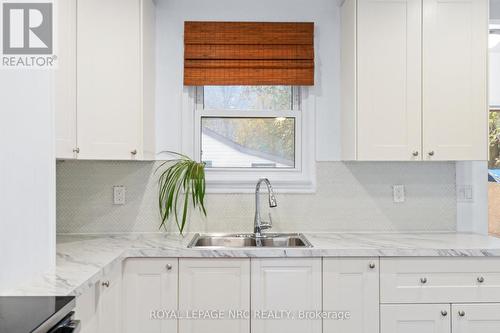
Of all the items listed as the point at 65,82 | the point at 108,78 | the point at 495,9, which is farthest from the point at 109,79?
the point at 495,9

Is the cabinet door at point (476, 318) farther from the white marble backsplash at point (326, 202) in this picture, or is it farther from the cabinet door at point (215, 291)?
the cabinet door at point (215, 291)

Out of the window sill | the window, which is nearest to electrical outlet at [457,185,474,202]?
the window sill

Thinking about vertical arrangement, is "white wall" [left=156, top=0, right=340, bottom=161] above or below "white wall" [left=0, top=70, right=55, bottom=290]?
above

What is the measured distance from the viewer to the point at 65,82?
209cm

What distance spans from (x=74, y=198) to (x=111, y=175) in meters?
0.29

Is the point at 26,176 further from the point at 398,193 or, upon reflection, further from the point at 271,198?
the point at 398,193

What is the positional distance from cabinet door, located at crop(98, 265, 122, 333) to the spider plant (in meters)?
0.56

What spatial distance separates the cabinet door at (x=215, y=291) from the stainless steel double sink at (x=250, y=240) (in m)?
0.41

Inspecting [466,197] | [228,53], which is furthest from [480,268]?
[228,53]

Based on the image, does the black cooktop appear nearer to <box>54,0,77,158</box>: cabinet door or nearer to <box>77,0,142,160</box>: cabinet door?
<box>54,0,77,158</box>: cabinet door

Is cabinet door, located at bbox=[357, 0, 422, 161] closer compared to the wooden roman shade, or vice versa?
cabinet door, located at bbox=[357, 0, 422, 161]

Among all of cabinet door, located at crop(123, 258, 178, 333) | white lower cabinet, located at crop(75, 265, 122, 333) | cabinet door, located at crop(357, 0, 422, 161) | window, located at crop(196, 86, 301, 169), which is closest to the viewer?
white lower cabinet, located at crop(75, 265, 122, 333)

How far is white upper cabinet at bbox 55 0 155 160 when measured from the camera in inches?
90.9

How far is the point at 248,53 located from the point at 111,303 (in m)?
1.76
